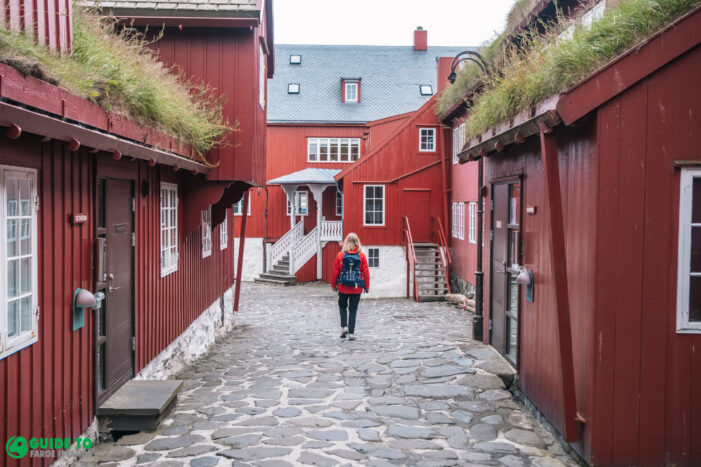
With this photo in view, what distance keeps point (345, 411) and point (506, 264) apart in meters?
2.92

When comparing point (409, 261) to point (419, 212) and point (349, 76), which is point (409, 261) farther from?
point (349, 76)

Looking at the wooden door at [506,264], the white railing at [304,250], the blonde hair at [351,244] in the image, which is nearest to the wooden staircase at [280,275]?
the white railing at [304,250]

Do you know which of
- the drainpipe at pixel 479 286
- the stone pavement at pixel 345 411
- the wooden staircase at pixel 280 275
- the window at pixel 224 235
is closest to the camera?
the stone pavement at pixel 345 411

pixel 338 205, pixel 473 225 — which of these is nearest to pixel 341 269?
pixel 473 225

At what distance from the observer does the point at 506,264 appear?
8.10 meters

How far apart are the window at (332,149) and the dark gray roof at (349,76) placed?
92 centimetres

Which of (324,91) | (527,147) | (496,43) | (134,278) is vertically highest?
(324,91)

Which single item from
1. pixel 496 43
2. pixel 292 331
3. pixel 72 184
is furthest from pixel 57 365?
pixel 496 43

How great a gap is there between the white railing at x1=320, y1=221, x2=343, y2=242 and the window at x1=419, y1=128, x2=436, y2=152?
209 inches

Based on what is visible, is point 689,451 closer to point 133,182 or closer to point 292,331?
point 133,182

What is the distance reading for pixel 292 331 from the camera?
42.5 feet

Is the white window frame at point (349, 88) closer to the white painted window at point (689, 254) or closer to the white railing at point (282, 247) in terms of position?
the white railing at point (282, 247)

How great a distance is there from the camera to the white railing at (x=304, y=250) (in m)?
25.6

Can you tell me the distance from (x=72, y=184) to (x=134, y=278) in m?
2.05
